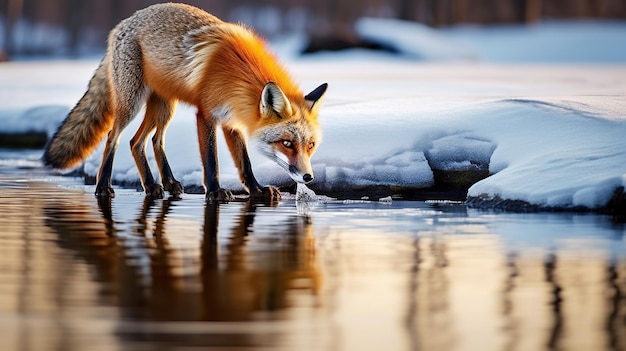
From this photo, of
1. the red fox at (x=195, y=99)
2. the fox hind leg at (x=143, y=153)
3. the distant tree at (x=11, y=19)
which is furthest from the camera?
the distant tree at (x=11, y=19)

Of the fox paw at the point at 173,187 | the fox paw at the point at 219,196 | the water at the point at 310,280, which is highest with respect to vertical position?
the fox paw at the point at 173,187

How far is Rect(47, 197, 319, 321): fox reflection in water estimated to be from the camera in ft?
14.0

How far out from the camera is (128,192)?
988 centimetres

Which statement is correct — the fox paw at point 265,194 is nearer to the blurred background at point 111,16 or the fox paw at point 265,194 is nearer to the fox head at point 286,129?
the fox head at point 286,129

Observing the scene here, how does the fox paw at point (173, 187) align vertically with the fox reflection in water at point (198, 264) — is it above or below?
above

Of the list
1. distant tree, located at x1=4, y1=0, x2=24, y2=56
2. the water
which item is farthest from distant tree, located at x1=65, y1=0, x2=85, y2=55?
the water

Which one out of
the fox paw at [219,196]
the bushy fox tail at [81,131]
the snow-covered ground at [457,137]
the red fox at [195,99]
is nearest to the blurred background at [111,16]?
the snow-covered ground at [457,137]

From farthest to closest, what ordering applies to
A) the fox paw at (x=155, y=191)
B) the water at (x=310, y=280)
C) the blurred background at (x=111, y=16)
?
the blurred background at (x=111, y=16), the fox paw at (x=155, y=191), the water at (x=310, y=280)

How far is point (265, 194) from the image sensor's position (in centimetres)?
909

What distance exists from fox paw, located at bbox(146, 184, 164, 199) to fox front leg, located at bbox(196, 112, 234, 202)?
49 cm

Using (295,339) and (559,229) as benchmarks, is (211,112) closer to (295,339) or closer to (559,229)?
(559,229)

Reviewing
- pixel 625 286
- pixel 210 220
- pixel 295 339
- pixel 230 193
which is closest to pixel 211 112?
pixel 230 193

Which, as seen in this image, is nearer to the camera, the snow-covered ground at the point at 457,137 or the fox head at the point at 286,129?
the snow-covered ground at the point at 457,137

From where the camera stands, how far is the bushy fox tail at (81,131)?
1000 centimetres
